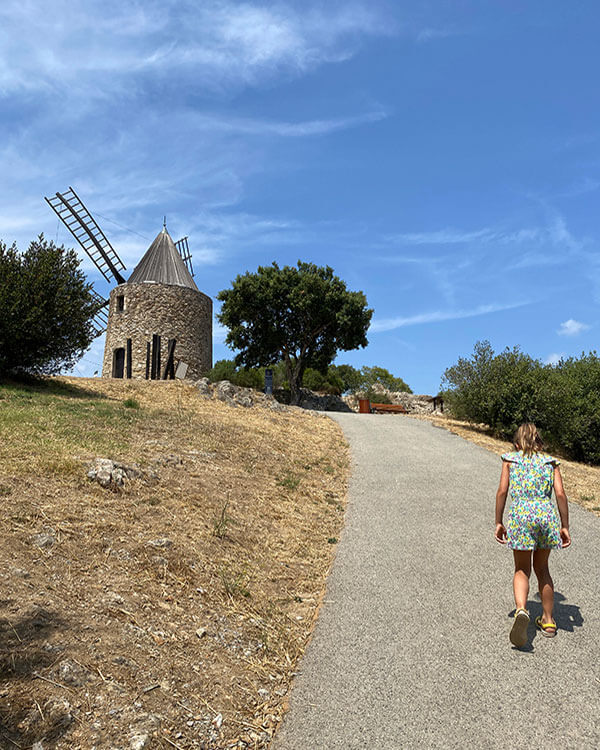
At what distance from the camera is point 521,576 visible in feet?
17.2

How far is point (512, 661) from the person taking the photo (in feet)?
15.2

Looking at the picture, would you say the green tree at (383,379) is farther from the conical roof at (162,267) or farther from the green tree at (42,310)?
the green tree at (42,310)

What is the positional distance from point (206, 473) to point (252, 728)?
609cm

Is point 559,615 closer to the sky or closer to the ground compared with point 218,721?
closer to the sky

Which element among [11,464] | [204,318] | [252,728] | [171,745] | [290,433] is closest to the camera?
[171,745]

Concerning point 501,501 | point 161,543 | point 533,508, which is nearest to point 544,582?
point 533,508

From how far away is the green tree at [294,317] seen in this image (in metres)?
34.9

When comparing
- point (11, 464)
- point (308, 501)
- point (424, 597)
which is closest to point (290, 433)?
point (308, 501)

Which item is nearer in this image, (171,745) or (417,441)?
(171,745)

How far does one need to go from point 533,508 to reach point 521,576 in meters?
0.65

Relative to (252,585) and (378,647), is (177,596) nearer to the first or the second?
(252,585)

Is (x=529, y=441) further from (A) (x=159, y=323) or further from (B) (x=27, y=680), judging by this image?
(A) (x=159, y=323)

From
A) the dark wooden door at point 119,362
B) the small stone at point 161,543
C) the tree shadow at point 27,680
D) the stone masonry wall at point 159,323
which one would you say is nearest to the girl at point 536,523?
the small stone at point 161,543

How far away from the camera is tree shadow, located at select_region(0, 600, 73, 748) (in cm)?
330
